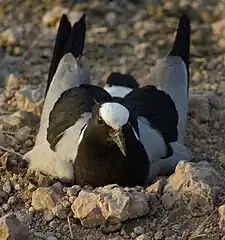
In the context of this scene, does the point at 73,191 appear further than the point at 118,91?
No

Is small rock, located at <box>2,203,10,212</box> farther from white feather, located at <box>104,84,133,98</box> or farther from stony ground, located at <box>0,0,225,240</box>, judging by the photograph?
white feather, located at <box>104,84,133,98</box>

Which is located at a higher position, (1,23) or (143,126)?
(1,23)

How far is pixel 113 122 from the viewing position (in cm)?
480

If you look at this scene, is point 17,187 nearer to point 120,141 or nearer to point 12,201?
point 12,201

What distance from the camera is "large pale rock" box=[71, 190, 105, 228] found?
14.8ft

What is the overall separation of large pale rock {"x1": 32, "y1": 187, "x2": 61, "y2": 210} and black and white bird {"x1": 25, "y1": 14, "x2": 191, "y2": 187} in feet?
1.23

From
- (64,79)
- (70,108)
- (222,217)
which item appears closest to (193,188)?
(222,217)

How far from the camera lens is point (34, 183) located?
5.20 m

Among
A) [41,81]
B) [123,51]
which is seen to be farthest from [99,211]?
[123,51]

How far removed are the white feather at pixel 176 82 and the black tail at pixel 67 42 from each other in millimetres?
672

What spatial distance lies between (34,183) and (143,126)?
879 mm

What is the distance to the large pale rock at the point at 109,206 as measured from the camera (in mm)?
4461

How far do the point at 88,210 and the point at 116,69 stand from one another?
292cm

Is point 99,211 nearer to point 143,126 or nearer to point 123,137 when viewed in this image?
point 123,137
